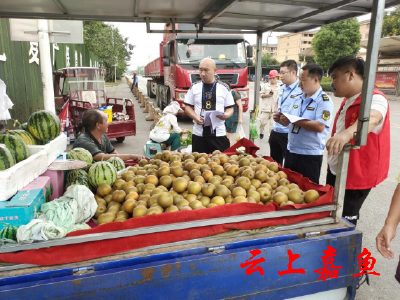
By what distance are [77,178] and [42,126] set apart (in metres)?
0.56

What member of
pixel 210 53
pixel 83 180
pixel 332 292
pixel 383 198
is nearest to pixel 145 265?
pixel 83 180

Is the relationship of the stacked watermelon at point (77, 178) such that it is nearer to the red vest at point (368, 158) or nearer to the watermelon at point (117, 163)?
the watermelon at point (117, 163)

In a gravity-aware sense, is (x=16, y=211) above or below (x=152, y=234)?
above

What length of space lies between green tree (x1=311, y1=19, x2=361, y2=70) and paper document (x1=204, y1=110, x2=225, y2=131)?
3351 cm

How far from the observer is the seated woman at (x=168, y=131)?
6.77 meters

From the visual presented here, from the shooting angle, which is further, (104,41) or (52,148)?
(104,41)

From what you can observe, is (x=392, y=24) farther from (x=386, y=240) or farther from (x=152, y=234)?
(x=152, y=234)

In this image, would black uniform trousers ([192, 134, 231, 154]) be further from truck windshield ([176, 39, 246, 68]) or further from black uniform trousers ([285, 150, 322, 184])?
truck windshield ([176, 39, 246, 68])

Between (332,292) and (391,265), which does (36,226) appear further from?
(391,265)

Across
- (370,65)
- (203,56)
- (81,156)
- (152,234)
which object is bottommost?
(152,234)

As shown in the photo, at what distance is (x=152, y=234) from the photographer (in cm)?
191

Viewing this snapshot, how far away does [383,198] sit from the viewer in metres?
5.22

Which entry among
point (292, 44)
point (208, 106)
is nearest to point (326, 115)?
point (208, 106)

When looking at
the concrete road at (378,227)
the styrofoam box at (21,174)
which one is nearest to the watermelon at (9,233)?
the styrofoam box at (21,174)
